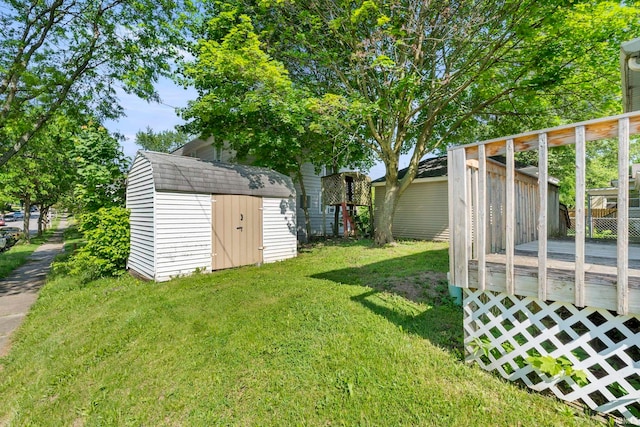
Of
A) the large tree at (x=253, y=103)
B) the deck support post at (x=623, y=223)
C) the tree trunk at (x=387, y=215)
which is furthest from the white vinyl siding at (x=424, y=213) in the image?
the deck support post at (x=623, y=223)

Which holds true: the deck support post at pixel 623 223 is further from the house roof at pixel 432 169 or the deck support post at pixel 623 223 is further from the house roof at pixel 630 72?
the house roof at pixel 432 169

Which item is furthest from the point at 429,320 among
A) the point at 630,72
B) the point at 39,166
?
the point at 39,166

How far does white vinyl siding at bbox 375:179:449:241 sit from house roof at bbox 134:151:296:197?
6736mm

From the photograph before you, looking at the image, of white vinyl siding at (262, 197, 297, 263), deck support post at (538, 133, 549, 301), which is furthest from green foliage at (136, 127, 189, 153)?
deck support post at (538, 133, 549, 301)

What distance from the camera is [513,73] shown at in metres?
8.43

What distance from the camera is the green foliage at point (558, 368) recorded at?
2.20 meters

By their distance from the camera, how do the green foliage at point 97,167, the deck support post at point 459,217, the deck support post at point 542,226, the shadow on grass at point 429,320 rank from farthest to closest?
the green foliage at point 97,167 < the shadow on grass at point 429,320 < the deck support post at point 459,217 < the deck support post at point 542,226

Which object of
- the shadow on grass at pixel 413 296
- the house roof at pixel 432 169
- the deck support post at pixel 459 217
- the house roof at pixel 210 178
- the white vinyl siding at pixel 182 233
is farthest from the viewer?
the house roof at pixel 432 169

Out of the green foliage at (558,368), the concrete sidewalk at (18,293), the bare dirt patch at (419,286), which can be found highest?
the green foliage at (558,368)

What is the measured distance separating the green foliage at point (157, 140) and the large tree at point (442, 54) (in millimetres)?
33101

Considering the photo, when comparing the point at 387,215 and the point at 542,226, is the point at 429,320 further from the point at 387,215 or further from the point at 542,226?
the point at 387,215

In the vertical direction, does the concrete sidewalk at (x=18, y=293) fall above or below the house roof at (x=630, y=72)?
below

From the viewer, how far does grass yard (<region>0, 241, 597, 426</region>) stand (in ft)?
7.73

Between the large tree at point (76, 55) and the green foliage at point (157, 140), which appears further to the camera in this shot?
the green foliage at point (157, 140)
